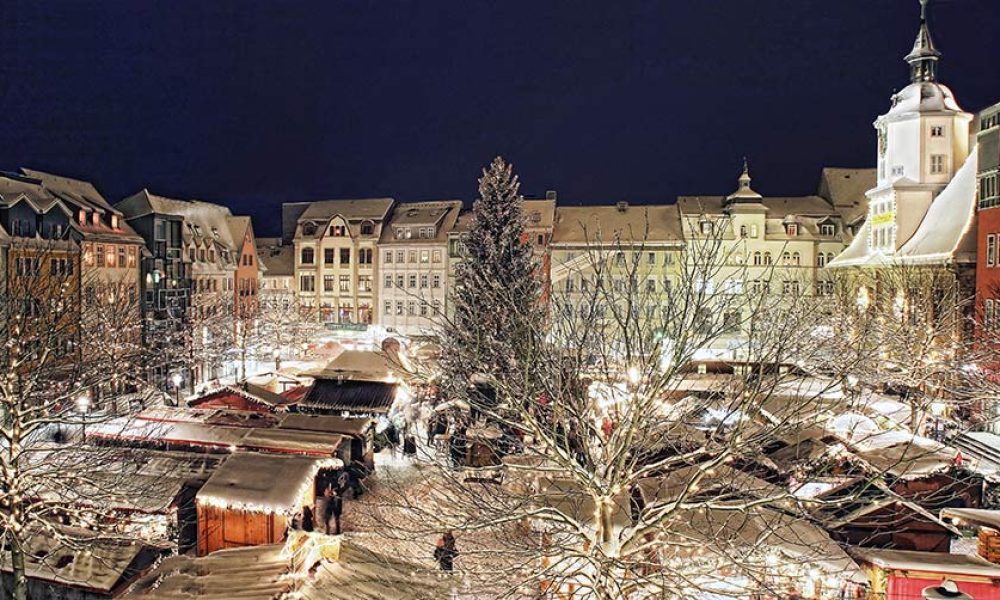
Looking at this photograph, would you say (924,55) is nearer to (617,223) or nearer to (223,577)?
(617,223)

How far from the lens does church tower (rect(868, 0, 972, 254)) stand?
135 feet

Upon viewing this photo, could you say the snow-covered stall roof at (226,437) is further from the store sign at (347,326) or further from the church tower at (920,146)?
the church tower at (920,146)

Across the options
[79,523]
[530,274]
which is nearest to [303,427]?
[79,523]

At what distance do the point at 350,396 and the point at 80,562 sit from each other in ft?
50.7

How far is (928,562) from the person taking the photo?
1174cm

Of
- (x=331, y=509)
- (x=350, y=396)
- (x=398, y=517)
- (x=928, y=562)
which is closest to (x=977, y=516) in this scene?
(x=928, y=562)

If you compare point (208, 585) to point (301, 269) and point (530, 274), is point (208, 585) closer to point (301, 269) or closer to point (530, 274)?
point (530, 274)

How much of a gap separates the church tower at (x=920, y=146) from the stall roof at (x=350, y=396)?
32.9 m

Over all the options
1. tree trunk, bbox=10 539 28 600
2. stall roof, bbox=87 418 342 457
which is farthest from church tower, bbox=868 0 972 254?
tree trunk, bbox=10 539 28 600

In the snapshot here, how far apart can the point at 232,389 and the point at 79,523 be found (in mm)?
14887

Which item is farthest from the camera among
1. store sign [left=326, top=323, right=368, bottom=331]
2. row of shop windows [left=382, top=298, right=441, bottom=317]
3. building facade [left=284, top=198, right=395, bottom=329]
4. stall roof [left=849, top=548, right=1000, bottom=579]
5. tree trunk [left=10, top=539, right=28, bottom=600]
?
building facade [left=284, top=198, right=395, bottom=329]

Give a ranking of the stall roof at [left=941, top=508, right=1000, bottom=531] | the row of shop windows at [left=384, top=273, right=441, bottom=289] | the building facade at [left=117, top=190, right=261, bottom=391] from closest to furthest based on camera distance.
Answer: the stall roof at [left=941, top=508, right=1000, bottom=531], the building facade at [left=117, top=190, right=261, bottom=391], the row of shop windows at [left=384, top=273, right=441, bottom=289]

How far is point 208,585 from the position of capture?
36.9ft

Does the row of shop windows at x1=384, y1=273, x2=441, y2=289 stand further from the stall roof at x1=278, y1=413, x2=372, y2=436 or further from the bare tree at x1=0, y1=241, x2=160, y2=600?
the stall roof at x1=278, y1=413, x2=372, y2=436
